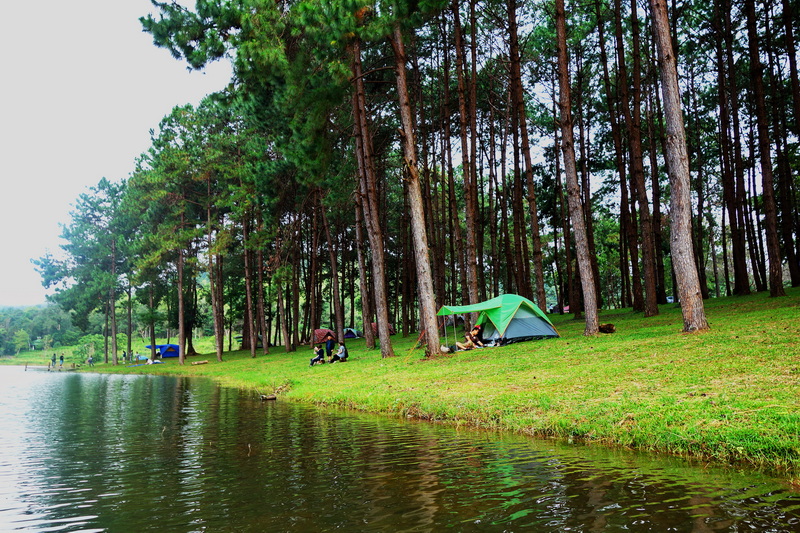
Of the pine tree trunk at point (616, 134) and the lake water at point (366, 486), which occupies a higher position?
the pine tree trunk at point (616, 134)

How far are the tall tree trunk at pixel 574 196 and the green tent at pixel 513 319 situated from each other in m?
3.17

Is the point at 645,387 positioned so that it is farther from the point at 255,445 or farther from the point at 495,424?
the point at 255,445

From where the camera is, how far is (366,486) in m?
5.63

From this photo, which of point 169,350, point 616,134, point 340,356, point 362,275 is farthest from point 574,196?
point 169,350

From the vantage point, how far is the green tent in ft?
66.3

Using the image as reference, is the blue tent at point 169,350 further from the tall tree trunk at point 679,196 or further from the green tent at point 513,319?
the tall tree trunk at point 679,196

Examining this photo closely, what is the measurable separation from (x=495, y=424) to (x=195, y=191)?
3383cm

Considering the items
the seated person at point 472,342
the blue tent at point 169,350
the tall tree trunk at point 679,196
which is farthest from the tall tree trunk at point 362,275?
the blue tent at point 169,350

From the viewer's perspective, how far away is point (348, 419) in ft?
35.6

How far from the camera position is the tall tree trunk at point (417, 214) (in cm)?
1775

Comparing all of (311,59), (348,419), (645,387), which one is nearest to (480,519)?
(645,387)

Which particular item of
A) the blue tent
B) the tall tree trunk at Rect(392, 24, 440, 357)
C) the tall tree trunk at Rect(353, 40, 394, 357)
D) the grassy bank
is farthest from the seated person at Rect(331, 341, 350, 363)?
the blue tent

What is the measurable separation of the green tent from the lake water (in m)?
11.0

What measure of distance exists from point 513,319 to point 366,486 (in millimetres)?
15776
